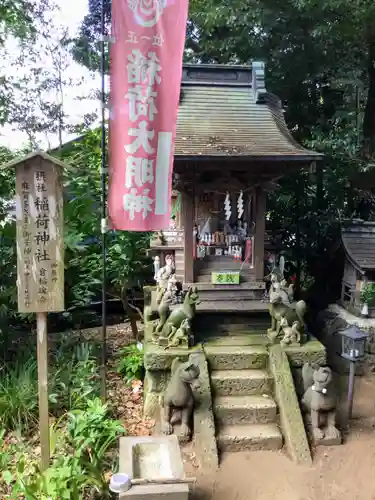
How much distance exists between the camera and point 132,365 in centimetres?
719

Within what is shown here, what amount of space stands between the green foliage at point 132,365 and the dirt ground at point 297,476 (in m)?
2.25

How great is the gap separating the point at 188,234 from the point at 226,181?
3.42 ft

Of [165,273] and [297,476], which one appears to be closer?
[297,476]

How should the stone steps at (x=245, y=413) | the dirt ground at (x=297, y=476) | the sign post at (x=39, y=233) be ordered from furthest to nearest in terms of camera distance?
the stone steps at (x=245, y=413)
the dirt ground at (x=297, y=476)
the sign post at (x=39, y=233)

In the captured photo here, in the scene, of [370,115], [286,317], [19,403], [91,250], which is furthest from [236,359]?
[370,115]

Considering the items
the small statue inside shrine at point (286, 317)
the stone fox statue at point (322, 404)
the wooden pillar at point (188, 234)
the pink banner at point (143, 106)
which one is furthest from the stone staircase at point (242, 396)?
the pink banner at point (143, 106)

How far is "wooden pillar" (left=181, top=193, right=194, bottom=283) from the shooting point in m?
6.96

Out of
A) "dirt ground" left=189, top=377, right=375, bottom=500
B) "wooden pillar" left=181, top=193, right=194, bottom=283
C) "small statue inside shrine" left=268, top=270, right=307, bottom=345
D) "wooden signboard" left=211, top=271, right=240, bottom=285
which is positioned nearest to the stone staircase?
"dirt ground" left=189, top=377, right=375, bottom=500

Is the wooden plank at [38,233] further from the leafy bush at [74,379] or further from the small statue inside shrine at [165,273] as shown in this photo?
the small statue inside shrine at [165,273]

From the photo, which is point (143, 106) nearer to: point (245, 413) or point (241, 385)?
point (241, 385)

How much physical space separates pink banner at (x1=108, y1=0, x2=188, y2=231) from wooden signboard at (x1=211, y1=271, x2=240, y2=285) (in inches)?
79.9

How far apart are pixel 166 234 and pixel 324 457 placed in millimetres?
4342

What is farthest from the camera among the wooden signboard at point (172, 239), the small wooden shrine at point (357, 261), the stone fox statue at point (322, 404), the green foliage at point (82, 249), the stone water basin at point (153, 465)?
the small wooden shrine at point (357, 261)

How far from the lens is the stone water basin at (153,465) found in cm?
396
